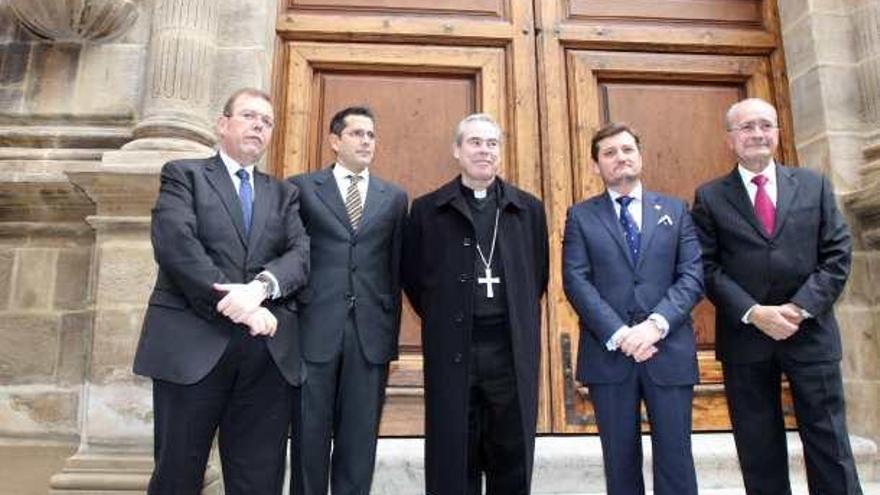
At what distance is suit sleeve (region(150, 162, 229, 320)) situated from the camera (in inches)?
95.2

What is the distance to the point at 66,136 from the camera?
13.4 feet

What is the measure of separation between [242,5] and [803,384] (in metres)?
3.58

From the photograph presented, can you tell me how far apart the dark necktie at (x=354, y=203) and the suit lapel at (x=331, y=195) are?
24mm

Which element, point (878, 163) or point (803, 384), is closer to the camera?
point (803, 384)

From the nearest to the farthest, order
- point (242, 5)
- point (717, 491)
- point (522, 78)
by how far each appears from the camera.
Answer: point (717, 491) → point (242, 5) → point (522, 78)

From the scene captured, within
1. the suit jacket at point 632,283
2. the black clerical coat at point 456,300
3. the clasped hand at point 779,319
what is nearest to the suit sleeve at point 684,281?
the suit jacket at point 632,283

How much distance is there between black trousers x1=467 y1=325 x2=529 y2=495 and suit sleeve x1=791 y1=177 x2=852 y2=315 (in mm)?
1122

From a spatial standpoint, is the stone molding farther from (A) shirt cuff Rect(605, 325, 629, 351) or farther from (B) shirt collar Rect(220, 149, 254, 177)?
(A) shirt cuff Rect(605, 325, 629, 351)

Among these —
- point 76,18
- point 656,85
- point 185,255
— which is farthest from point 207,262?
point 656,85

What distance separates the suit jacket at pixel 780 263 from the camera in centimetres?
283

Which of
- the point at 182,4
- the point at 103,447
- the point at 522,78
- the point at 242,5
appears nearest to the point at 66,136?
the point at 182,4

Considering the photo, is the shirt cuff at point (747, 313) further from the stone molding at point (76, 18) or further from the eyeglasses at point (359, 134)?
the stone molding at point (76, 18)

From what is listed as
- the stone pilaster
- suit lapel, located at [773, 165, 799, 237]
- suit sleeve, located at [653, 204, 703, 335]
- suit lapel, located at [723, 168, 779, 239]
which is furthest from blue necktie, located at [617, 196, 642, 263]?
the stone pilaster

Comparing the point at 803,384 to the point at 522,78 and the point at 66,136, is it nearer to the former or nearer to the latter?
the point at 522,78
